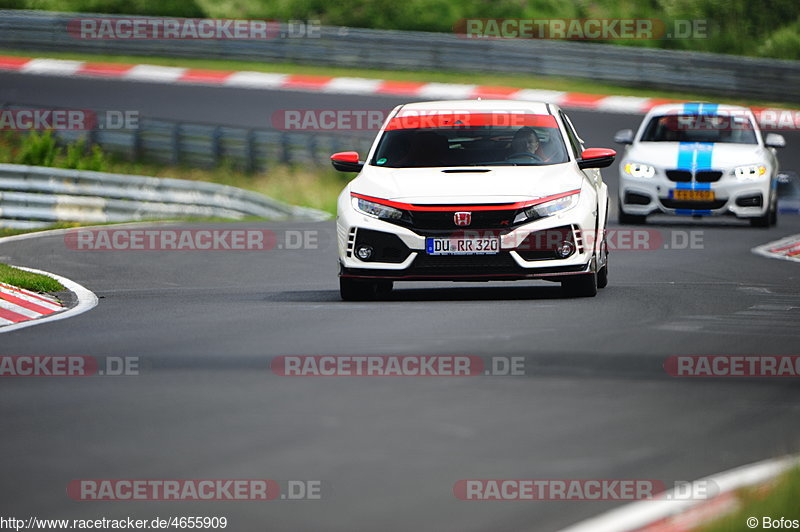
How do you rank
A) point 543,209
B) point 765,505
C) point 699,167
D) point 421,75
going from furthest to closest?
point 421,75 → point 699,167 → point 543,209 → point 765,505

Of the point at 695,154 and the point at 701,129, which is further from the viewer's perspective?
the point at 701,129

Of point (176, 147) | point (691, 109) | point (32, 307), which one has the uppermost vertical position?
point (32, 307)

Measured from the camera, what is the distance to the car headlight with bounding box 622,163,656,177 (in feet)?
70.1

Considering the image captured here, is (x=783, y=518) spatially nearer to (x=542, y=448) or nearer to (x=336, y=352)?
(x=542, y=448)

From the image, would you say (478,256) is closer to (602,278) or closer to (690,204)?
(602,278)

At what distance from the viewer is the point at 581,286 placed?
511 inches

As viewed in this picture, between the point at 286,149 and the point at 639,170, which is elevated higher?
the point at 639,170

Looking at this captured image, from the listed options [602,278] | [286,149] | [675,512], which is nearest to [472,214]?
[602,278]

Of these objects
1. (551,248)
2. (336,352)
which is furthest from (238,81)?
(336,352)

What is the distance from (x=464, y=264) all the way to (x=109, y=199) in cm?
1333

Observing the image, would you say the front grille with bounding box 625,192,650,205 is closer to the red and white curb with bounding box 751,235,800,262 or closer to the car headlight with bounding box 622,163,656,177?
the car headlight with bounding box 622,163,656,177

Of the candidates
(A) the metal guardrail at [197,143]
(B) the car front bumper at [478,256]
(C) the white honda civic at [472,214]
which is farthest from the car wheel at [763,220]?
(B) the car front bumper at [478,256]

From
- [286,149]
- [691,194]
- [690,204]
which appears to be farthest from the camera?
[286,149]

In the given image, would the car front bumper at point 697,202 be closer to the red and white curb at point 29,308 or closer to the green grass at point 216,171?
the green grass at point 216,171
